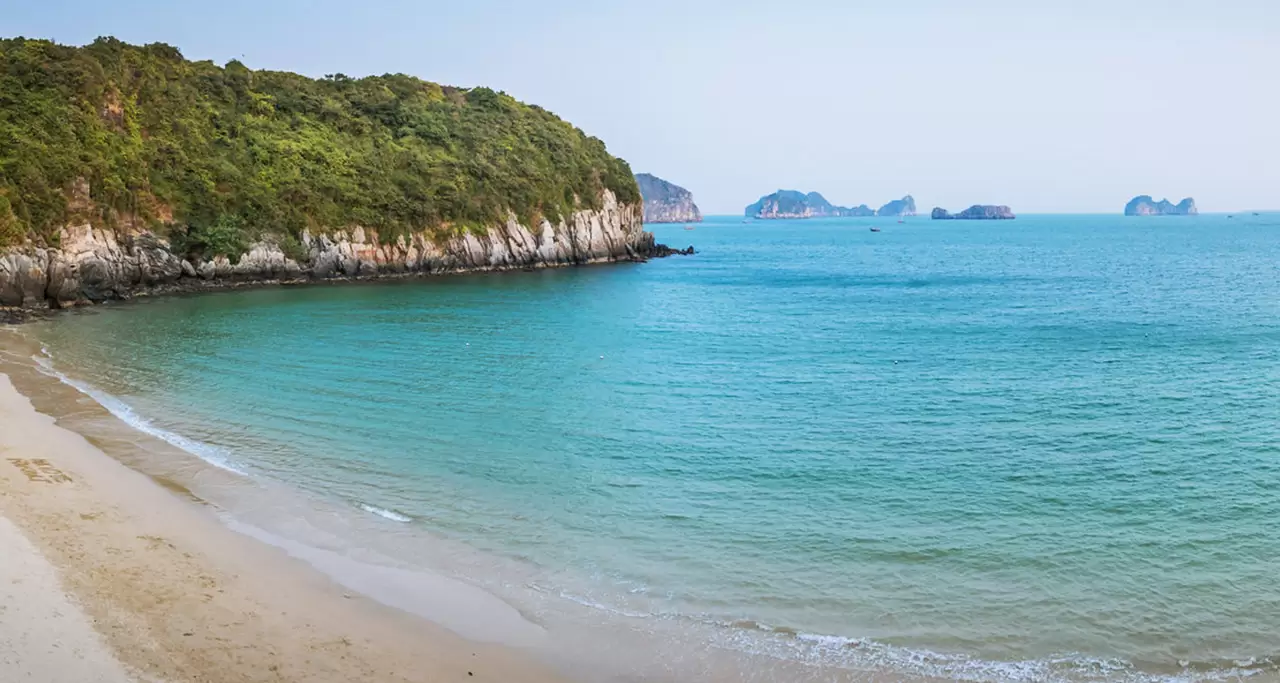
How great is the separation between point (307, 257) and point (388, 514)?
5216 cm

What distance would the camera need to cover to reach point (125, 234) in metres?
54.8

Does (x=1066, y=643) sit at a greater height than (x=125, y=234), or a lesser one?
lesser

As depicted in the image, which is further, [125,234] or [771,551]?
[125,234]

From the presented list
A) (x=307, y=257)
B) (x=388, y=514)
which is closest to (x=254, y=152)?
(x=307, y=257)

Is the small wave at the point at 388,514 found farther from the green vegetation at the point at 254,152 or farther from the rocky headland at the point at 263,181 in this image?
the green vegetation at the point at 254,152

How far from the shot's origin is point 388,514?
16938mm

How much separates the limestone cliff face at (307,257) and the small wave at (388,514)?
38118 mm

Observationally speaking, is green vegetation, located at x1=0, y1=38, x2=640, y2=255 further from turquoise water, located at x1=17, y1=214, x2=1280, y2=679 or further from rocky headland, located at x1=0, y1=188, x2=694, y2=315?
turquoise water, located at x1=17, y1=214, x2=1280, y2=679

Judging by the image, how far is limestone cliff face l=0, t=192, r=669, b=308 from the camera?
47.1 m

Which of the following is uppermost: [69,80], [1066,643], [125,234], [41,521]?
[69,80]

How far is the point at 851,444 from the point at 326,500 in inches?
470

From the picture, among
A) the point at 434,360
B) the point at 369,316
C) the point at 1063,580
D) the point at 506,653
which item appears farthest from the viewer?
the point at 369,316

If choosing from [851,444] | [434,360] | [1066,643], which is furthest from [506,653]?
[434,360]

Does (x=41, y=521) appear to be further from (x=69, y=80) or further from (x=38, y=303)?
(x=69, y=80)
